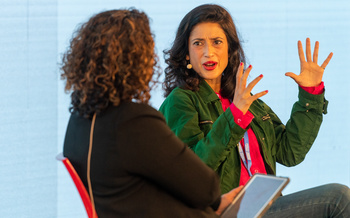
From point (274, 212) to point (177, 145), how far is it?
76 centimetres

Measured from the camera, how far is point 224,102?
2.39 m

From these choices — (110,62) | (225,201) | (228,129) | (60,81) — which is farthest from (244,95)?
(60,81)

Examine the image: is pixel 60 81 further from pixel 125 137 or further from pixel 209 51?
pixel 125 137

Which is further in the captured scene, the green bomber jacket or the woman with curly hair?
the green bomber jacket

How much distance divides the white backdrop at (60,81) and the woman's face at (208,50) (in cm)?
30

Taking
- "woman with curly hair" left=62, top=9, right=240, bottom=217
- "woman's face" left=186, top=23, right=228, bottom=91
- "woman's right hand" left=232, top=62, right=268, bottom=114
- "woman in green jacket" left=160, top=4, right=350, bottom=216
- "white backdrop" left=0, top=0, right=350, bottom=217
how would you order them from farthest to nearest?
1. "white backdrop" left=0, top=0, right=350, bottom=217
2. "woman's face" left=186, top=23, right=228, bottom=91
3. "woman in green jacket" left=160, top=4, right=350, bottom=216
4. "woman's right hand" left=232, top=62, right=268, bottom=114
5. "woman with curly hair" left=62, top=9, right=240, bottom=217

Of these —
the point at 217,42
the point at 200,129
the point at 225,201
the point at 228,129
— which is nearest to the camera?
the point at 225,201

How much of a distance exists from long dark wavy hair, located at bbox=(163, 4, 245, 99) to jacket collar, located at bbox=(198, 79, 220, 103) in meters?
0.02

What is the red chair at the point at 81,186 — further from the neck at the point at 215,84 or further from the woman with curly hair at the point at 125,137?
the neck at the point at 215,84

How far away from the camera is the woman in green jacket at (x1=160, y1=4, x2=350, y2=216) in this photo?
2199 millimetres

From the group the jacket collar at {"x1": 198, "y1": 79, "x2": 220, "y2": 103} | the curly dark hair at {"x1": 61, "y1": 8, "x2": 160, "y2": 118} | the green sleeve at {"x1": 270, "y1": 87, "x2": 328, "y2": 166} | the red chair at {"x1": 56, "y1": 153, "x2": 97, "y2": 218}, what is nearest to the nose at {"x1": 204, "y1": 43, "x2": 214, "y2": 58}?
the jacket collar at {"x1": 198, "y1": 79, "x2": 220, "y2": 103}

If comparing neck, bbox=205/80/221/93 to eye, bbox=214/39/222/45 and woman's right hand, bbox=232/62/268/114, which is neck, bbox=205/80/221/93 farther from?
woman's right hand, bbox=232/62/268/114

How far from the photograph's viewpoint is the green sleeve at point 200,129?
2.03 meters

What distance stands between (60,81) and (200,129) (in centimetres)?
129
